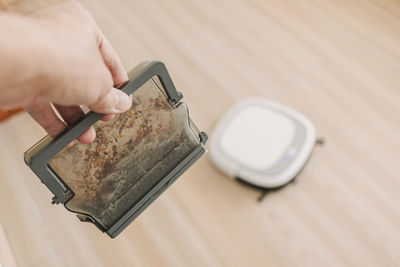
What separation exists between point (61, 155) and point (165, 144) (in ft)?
0.41

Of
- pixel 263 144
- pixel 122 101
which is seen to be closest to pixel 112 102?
pixel 122 101

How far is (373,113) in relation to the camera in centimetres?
95

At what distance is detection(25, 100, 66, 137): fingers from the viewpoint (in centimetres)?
36

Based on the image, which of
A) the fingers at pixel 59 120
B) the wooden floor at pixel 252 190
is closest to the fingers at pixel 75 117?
the fingers at pixel 59 120

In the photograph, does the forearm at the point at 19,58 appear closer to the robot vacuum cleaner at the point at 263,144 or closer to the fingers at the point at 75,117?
the fingers at the point at 75,117

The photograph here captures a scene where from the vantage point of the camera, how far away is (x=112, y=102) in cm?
32

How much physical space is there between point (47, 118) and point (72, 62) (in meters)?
0.14

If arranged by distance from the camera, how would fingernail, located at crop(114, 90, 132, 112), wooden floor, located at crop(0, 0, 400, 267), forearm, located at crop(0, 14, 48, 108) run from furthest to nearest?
wooden floor, located at crop(0, 0, 400, 267) → fingernail, located at crop(114, 90, 132, 112) → forearm, located at crop(0, 14, 48, 108)

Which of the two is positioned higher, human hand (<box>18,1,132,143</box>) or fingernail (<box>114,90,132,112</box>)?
human hand (<box>18,1,132,143</box>)

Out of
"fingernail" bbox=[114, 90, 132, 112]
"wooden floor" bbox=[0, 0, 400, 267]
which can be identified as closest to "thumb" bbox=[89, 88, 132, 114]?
"fingernail" bbox=[114, 90, 132, 112]

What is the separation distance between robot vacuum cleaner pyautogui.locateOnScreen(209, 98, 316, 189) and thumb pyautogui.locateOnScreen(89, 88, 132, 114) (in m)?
0.57

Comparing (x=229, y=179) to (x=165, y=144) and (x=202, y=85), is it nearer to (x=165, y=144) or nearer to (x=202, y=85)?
(x=202, y=85)

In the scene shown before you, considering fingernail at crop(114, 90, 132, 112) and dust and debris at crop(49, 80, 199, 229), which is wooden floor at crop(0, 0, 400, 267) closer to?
dust and debris at crop(49, 80, 199, 229)

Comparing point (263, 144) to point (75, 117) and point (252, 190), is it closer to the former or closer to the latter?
point (252, 190)
